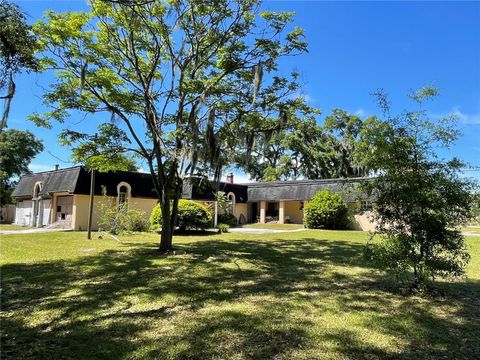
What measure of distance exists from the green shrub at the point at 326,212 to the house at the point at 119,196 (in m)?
1.22

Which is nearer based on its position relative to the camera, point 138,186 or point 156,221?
point 156,221

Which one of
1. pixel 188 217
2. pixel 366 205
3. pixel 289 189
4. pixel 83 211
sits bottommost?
pixel 188 217

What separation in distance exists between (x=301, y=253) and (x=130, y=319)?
8.11 metres

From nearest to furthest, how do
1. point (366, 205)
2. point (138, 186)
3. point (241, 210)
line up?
point (366, 205) → point (138, 186) → point (241, 210)

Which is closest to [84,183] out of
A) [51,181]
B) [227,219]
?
[51,181]

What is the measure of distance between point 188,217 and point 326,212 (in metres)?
9.94

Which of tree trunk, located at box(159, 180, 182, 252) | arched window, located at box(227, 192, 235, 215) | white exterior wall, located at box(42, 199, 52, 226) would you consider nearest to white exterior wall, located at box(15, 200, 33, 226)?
white exterior wall, located at box(42, 199, 52, 226)

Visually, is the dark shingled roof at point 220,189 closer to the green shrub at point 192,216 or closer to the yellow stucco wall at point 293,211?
the green shrub at point 192,216

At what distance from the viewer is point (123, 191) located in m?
23.2

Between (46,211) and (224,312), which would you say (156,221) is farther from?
(224,312)

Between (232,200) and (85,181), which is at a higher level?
(85,181)

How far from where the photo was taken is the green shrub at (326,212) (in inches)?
983

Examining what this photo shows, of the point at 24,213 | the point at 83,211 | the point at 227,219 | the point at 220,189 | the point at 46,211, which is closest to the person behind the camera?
the point at 83,211

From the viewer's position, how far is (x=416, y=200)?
6.54 metres
